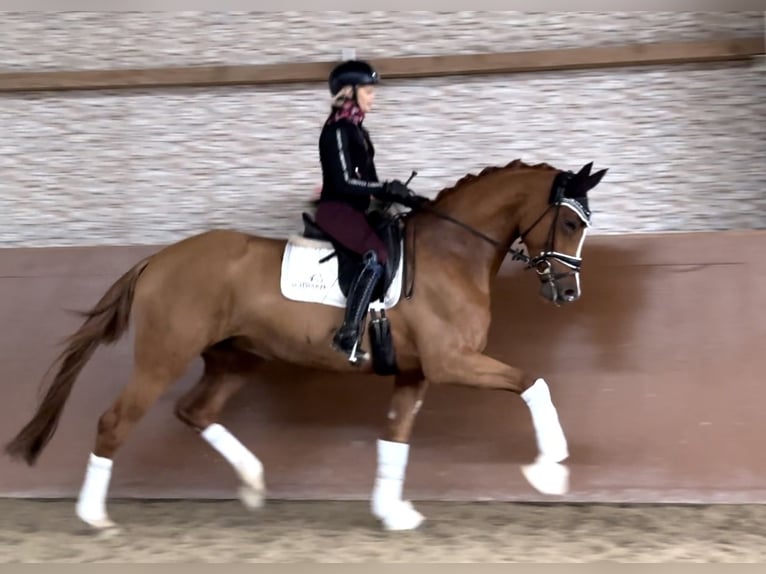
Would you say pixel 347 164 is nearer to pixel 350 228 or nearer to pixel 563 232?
pixel 350 228

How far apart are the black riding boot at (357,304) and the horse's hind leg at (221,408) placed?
786 millimetres

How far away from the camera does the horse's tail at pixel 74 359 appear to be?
12.0ft

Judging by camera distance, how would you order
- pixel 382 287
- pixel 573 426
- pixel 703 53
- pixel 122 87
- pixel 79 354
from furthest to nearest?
1. pixel 122 87
2. pixel 703 53
3. pixel 573 426
4. pixel 79 354
5. pixel 382 287

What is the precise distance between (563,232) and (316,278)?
1127 millimetres

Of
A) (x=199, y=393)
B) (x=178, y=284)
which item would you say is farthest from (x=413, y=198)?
(x=199, y=393)

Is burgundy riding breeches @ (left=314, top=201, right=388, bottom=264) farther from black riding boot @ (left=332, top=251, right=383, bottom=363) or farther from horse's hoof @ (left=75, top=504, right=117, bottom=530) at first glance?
horse's hoof @ (left=75, top=504, right=117, bottom=530)

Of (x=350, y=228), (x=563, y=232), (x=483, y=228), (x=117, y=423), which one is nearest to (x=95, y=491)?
(x=117, y=423)

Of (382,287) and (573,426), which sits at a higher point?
(382,287)

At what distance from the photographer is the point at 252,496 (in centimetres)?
387

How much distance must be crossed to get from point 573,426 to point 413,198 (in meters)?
1.51

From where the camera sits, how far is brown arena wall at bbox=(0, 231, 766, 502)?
3.88 meters

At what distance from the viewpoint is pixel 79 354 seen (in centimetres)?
370

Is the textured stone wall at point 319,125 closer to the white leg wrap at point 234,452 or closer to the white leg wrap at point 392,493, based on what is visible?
the white leg wrap at point 234,452

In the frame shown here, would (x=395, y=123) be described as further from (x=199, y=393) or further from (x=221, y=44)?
(x=199, y=393)
